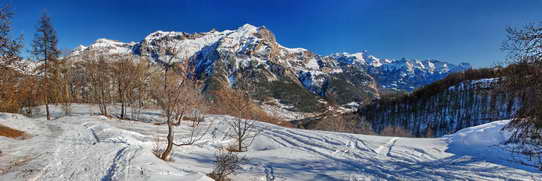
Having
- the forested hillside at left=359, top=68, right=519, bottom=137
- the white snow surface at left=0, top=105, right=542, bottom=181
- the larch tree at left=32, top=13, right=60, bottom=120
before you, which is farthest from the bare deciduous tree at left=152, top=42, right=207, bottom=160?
the forested hillside at left=359, top=68, right=519, bottom=137

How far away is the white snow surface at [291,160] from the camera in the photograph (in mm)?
7730

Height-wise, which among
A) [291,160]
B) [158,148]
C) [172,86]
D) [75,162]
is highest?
[172,86]

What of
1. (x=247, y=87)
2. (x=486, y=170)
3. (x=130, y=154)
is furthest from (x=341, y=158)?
(x=130, y=154)

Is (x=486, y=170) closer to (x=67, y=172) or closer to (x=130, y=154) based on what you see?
(x=130, y=154)

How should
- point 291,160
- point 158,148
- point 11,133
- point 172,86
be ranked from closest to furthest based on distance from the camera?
point 172,86 < point 291,160 < point 158,148 < point 11,133

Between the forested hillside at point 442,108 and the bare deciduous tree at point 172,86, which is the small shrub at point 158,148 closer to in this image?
the bare deciduous tree at point 172,86

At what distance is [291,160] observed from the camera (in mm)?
12977

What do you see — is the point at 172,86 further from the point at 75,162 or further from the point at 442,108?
the point at 442,108

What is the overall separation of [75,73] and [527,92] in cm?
4614

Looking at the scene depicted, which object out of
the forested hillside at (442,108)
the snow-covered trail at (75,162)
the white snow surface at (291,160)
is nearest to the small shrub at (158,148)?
the white snow surface at (291,160)

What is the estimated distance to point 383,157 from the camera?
44.2ft

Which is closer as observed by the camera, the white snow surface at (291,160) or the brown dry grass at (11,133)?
the white snow surface at (291,160)

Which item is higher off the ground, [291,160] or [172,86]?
[172,86]

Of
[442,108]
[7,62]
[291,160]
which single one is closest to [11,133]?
[7,62]
